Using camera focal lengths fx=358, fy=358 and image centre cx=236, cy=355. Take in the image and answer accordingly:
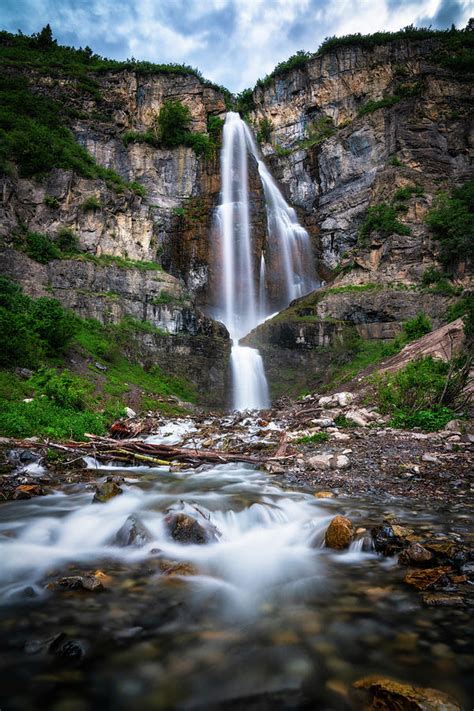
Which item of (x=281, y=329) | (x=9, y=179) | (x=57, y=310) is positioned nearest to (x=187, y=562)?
(x=57, y=310)

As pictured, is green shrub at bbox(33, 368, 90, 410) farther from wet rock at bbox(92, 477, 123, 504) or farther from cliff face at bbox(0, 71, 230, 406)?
cliff face at bbox(0, 71, 230, 406)

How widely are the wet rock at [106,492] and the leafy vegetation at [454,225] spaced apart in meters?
22.0

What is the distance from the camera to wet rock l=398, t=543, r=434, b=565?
2984mm

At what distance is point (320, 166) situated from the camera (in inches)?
1291

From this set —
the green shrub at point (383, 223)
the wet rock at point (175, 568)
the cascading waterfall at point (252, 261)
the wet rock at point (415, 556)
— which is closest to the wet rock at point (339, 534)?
the wet rock at point (415, 556)

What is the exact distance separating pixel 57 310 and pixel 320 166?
91.4ft

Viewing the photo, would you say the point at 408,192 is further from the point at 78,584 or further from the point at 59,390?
the point at 78,584

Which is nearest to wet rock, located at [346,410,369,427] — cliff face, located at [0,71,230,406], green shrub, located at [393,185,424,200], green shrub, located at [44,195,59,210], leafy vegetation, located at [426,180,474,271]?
cliff face, located at [0,71,230,406]

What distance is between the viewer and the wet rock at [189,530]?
12.7ft

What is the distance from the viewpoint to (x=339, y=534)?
365 cm

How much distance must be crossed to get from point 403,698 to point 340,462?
5021 mm

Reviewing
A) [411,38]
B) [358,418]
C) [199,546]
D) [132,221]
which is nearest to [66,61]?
[132,221]

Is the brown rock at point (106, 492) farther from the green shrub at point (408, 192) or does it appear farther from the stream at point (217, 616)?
the green shrub at point (408, 192)

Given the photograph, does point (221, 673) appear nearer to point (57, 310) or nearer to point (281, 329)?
point (57, 310)
